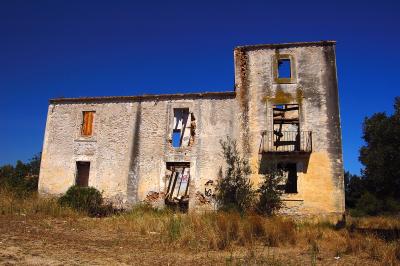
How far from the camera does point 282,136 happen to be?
18.7 meters

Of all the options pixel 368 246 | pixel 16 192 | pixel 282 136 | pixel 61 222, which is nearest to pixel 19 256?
pixel 61 222

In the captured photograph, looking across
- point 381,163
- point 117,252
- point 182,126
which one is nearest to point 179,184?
point 182,126

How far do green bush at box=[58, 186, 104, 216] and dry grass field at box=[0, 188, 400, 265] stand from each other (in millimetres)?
3646

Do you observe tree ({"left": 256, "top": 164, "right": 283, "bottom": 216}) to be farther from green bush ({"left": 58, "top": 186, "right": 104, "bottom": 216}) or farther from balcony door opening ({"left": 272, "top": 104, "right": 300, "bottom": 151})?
green bush ({"left": 58, "top": 186, "right": 104, "bottom": 216})

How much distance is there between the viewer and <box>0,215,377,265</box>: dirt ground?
6660mm

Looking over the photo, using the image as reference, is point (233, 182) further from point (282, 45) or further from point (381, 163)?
point (381, 163)

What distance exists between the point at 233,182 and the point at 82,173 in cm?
846

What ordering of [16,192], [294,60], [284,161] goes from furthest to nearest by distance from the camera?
[294,60] → [284,161] → [16,192]

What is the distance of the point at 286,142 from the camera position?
728 inches

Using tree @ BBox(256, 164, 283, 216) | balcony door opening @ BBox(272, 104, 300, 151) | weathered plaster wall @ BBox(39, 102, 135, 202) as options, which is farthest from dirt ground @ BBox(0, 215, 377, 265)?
balcony door opening @ BBox(272, 104, 300, 151)

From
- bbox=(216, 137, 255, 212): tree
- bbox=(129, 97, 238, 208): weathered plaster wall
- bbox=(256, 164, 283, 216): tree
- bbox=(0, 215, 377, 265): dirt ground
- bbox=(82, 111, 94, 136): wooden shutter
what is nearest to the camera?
bbox=(0, 215, 377, 265): dirt ground

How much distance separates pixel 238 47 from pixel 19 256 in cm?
1451

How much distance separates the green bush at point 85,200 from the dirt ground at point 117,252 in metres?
5.38

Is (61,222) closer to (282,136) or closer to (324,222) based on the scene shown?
(324,222)
